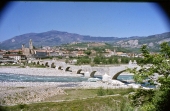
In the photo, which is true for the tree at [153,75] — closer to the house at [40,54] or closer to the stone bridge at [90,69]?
the stone bridge at [90,69]

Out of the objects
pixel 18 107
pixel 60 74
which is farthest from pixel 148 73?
pixel 60 74

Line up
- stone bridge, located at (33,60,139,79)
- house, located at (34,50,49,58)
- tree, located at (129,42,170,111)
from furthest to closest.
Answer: house, located at (34,50,49,58)
stone bridge, located at (33,60,139,79)
tree, located at (129,42,170,111)

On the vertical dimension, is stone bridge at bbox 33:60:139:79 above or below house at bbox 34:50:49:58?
below

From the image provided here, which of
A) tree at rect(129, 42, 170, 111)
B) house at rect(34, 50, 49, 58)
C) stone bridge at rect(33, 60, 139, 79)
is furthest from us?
house at rect(34, 50, 49, 58)

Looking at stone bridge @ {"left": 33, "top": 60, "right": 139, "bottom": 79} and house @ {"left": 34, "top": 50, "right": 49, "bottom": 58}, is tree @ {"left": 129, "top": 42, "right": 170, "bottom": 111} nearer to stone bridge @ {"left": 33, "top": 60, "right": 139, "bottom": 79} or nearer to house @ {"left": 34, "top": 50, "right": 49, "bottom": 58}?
stone bridge @ {"left": 33, "top": 60, "right": 139, "bottom": 79}

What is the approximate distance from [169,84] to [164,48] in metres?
0.64

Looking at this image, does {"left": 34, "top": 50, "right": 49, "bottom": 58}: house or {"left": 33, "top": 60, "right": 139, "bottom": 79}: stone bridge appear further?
{"left": 34, "top": 50, "right": 49, "bottom": 58}: house

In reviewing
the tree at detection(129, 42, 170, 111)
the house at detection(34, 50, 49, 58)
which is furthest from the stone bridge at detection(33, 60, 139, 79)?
the house at detection(34, 50, 49, 58)

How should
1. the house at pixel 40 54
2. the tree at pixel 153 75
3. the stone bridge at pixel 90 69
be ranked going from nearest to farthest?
1. the tree at pixel 153 75
2. the stone bridge at pixel 90 69
3. the house at pixel 40 54

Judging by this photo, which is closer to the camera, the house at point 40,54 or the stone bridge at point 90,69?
the stone bridge at point 90,69

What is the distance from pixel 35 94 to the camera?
12688mm

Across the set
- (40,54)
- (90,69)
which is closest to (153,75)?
(90,69)

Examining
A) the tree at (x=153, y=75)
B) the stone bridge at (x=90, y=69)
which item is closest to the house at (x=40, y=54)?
the stone bridge at (x=90, y=69)

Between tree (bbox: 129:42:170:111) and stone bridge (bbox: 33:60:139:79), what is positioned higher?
tree (bbox: 129:42:170:111)
